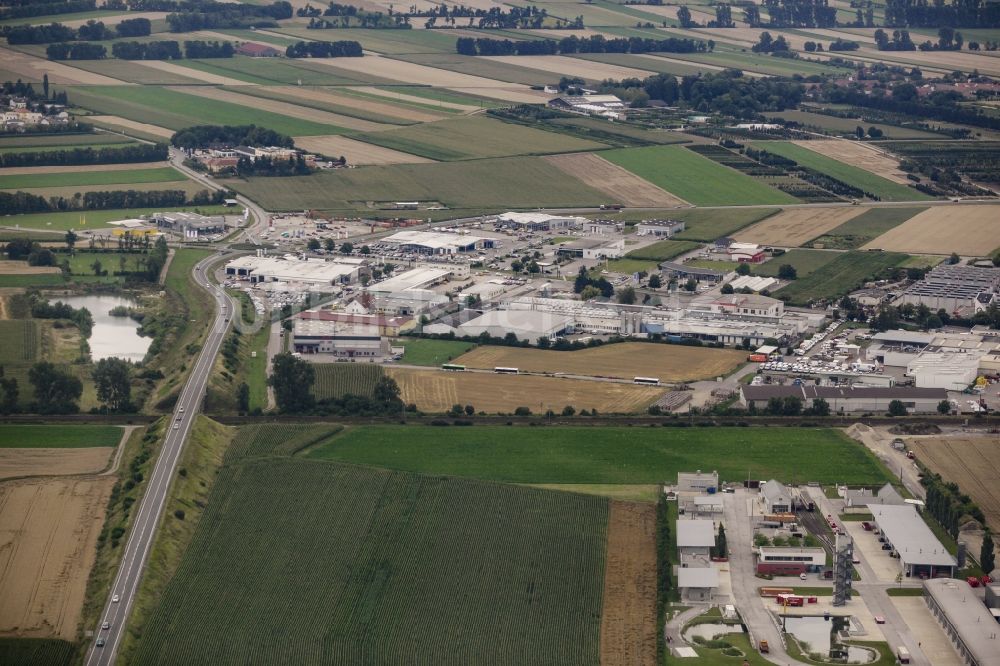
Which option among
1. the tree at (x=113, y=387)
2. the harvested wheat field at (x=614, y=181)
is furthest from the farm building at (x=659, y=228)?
the tree at (x=113, y=387)

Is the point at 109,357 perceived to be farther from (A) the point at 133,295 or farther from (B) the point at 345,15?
(B) the point at 345,15

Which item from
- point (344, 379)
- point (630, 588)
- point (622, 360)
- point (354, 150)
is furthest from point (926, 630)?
point (354, 150)

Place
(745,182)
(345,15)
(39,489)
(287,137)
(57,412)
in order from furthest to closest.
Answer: (345,15), (287,137), (745,182), (57,412), (39,489)

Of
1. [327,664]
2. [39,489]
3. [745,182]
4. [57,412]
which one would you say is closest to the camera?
[327,664]

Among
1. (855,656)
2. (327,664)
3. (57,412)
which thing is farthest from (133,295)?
(855,656)

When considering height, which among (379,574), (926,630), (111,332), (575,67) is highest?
(575,67)

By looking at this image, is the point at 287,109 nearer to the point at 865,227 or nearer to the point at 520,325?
the point at 865,227
